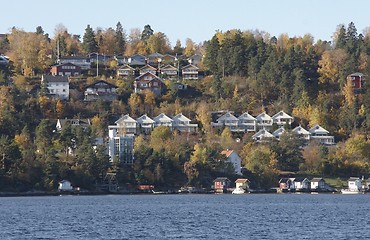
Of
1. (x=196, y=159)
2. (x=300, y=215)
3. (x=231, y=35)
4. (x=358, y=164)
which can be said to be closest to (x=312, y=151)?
(x=358, y=164)

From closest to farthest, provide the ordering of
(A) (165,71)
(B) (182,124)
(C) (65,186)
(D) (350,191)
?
(C) (65,186), (D) (350,191), (B) (182,124), (A) (165,71)

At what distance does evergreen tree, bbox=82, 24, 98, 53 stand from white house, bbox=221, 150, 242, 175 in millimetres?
39630

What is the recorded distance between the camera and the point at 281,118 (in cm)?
9419

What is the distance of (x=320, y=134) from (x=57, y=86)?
83.9 ft

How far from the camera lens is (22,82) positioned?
99.4 metres

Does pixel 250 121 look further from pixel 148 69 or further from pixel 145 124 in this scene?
pixel 148 69

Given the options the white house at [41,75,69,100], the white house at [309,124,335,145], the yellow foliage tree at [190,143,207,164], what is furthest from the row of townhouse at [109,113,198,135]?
the yellow foliage tree at [190,143,207,164]

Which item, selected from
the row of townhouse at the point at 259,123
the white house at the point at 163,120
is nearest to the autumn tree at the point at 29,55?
the white house at the point at 163,120

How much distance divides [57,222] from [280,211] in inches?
544

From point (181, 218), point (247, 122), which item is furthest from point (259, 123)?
point (181, 218)

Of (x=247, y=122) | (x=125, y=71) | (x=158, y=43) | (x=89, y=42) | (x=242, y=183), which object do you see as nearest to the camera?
(x=242, y=183)

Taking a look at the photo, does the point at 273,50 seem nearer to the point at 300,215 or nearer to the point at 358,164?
the point at 358,164

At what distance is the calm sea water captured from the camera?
Answer: 3944 centimetres

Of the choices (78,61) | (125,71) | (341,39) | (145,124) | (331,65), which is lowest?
(145,124)
